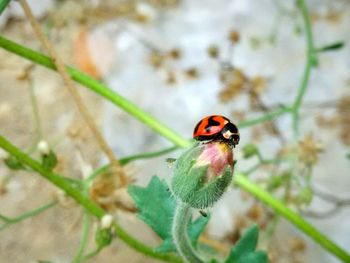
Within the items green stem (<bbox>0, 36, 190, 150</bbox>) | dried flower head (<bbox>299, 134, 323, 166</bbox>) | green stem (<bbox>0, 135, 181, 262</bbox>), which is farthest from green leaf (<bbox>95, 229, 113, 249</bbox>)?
dried flower head (<bbox>299, 134, 323, 166</bbox>)

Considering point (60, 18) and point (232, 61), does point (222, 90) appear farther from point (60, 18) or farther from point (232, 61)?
point (60, 18)

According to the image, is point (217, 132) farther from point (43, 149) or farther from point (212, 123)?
point (43, 149)

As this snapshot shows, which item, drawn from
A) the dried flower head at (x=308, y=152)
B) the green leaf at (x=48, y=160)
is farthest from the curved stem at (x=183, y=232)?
the dried flower head at (x=308, y=152)

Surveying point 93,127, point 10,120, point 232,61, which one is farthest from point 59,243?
point 232,61

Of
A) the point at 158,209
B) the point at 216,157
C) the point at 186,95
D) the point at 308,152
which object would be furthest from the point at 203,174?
the point at 186,95

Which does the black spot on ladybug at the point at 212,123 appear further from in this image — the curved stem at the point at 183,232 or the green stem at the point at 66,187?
the green stem at the point at 66,187

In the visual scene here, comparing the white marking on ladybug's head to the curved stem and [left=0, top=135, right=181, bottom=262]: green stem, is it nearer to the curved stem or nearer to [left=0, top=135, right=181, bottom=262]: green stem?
the curved stem

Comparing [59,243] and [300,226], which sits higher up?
[59,243]
